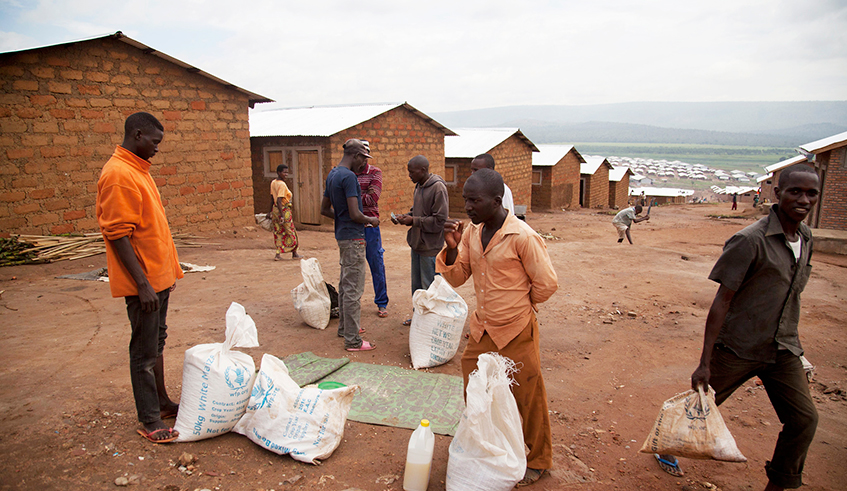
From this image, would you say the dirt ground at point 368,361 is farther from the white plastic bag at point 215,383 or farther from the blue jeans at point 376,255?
the blue jeans at point 376,255

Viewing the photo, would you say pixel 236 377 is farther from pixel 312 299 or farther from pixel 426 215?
pixel 426 215

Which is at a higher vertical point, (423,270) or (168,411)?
(423,270)

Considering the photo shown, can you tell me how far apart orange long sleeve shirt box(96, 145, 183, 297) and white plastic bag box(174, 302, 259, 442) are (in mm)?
441

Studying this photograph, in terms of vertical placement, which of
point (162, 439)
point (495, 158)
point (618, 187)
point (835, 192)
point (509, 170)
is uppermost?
point (495, 158)

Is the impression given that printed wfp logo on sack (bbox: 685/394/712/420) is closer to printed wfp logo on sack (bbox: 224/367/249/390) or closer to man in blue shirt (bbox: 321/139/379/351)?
printed wfp logo on sack (bbox: 224/367/249/390)

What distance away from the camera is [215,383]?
8.83 feet

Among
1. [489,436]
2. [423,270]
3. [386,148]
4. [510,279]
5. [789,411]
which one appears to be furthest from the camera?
[386,148]

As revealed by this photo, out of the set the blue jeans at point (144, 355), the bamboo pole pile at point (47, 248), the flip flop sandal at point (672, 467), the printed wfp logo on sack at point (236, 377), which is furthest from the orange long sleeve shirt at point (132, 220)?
the bamboo pole pile at point (47, 248)

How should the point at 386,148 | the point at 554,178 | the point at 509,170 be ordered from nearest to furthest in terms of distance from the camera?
the point at 386,148 < the point at 509,170 < the point at 554,178

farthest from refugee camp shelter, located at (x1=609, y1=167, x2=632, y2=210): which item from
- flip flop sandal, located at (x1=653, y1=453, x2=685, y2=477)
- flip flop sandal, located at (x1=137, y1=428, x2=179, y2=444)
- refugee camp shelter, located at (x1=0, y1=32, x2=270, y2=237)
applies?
flip flop sandal, located at (x1=137, y1=428, x2=179, y2=444)

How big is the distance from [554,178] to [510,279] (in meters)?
21.5

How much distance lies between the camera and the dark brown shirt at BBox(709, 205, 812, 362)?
2.35m

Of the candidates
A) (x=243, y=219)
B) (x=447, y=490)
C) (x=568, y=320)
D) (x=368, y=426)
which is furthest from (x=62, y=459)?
(x=243, y=219)

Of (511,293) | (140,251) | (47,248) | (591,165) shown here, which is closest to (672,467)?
(511,293)
